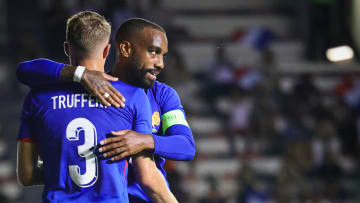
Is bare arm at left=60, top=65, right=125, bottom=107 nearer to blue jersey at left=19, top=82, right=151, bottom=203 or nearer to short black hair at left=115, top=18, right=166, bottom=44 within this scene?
blue jersey at left=19, top=82, right=151, bottom=203

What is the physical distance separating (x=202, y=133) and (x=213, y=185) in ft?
5.76

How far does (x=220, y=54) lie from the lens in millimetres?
12422

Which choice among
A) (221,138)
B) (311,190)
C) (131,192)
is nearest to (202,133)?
(221,138)

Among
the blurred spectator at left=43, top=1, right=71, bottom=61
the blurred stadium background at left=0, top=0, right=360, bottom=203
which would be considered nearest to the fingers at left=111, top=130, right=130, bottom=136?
the blurred stadium background at left=0, top=0, right=360, bottom=203

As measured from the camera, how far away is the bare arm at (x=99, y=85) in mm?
3252

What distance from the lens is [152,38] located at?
355cm

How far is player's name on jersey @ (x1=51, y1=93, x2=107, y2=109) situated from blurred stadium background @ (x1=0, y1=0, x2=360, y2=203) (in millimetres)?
5728

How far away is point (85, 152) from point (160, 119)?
0.63 m

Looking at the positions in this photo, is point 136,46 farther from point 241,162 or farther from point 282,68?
point 282,68

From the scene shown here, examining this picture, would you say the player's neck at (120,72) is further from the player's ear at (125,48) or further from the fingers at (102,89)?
the fingers at (102,89)

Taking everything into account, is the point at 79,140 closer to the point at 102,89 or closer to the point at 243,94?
the point at 102,89

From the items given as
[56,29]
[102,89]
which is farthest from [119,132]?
[56,29]

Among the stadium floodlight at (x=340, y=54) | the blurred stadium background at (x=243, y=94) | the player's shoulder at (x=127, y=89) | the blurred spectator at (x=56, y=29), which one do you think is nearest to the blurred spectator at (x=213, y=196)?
the blurred stadium background at (x=243, y=94)

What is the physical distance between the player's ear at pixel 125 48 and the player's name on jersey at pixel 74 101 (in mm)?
409
